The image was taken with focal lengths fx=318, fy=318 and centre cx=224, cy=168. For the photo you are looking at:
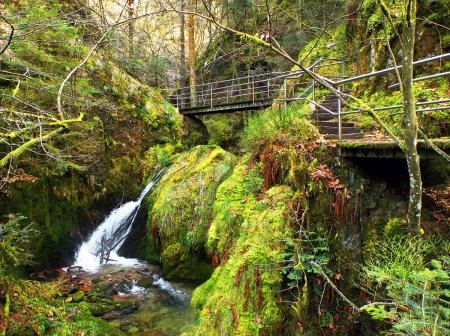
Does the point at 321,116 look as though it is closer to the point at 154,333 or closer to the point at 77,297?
the point at 154,333

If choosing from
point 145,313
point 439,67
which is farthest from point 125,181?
point 439,67

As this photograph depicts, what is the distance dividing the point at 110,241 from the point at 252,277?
6.54 metres

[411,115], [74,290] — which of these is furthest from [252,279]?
[74,290]

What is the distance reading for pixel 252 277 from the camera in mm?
4027

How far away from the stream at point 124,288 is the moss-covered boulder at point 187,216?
465mm

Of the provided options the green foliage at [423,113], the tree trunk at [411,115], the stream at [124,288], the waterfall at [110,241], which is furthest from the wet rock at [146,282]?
the tree trunk at [411,115]

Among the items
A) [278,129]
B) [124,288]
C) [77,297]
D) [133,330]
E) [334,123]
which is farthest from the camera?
[124,288]

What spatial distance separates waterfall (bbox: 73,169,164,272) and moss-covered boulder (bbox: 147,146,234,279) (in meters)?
0.91

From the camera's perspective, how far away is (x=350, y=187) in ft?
14.1

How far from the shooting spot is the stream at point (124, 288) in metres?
6.20

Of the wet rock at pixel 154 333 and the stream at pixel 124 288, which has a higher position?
the stream at pixel 124 288

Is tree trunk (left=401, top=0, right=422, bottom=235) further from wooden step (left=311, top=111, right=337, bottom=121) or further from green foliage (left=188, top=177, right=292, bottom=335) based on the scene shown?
wooden step (left=311, top=111, right=337, bottom=121)

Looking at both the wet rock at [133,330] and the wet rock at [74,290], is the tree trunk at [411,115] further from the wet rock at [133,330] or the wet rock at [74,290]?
the wet rock at [74,290]

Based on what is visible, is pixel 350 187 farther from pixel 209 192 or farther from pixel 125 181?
pixel 125 181
